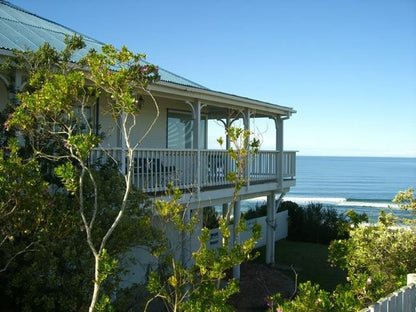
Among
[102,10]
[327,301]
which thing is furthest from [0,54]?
[102,10]

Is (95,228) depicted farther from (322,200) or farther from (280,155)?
(322,200)

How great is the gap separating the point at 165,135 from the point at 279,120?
463 centimetres

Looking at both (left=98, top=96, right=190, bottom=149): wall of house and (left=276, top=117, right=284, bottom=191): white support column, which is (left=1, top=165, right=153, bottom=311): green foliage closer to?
(left=98, top=96, right=190, bottom=149): wall of house

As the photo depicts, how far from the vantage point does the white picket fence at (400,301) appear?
430 centimetres

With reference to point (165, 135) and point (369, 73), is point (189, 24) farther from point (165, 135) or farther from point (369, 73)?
point (369, 73)

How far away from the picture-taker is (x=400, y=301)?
15.7 feet

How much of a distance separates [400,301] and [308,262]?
14.2 meters

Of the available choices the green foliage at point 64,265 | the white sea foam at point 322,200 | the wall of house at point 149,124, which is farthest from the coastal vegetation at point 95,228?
the white sea foam at point 322,200

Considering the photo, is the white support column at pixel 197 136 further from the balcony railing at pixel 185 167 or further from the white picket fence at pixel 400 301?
the white picket fence at pixel 400 301

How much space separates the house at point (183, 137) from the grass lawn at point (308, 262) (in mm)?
1249

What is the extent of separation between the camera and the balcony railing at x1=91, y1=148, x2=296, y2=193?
10086mm

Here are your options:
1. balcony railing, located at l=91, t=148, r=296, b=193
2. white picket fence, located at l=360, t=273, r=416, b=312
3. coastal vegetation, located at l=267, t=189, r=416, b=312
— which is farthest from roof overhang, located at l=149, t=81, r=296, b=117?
white picket fence, located at l=360, t=273, r=416, b=312

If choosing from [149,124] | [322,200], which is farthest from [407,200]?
[322,200]

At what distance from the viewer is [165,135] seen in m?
14.9
